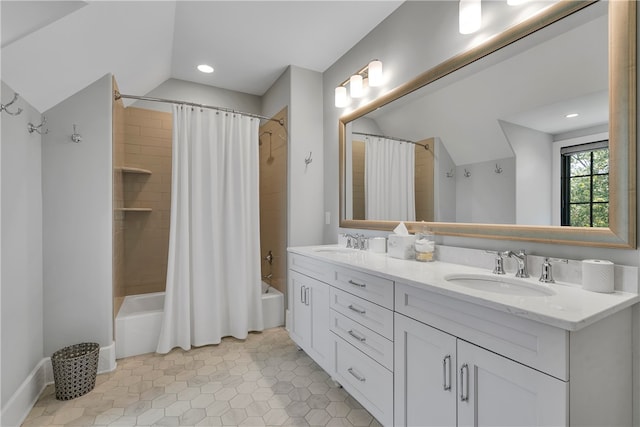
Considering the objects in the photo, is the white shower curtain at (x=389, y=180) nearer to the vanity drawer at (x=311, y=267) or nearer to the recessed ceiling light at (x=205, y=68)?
the vanity drawer at (x=311, y=267)

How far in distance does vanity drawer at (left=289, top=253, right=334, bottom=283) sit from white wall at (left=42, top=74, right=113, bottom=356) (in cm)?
136

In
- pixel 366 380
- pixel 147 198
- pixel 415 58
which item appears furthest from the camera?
pixel 147 198

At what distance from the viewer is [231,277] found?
8.84 feet

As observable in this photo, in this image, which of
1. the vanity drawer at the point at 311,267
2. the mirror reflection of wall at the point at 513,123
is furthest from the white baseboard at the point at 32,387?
the mirror reflection of wall at the point at 513,123

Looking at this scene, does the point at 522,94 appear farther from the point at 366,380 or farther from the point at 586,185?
the point at 366,380

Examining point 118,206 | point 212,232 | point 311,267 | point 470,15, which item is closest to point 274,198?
point 212,232

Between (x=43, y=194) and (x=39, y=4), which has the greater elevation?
(x=39, y=4)

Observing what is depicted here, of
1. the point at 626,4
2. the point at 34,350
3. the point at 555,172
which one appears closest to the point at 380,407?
the point at 555,172

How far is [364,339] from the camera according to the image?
1.59 m

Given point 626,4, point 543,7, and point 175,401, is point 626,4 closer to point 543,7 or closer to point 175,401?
point 543,7

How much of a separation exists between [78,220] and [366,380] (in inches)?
85.1

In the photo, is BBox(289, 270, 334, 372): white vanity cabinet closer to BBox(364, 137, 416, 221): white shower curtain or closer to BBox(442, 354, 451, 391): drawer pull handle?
BBox(364, 137, 416, 221): white shower curtain

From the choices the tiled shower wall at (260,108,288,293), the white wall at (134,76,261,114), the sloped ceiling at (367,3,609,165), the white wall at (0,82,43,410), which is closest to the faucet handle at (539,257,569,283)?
the sloped ceiling at (367,3,609,165)

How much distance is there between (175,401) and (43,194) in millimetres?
1599
